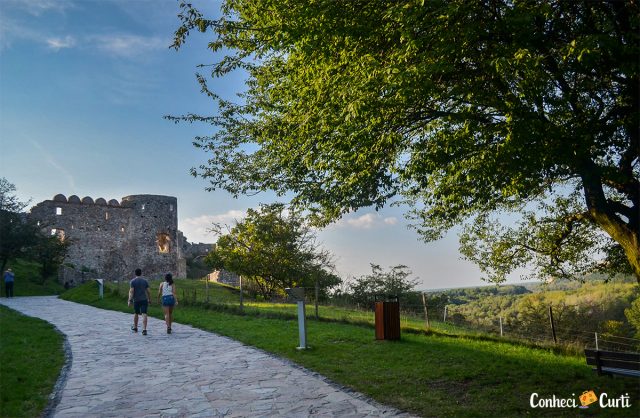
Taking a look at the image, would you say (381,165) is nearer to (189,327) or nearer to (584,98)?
(584,98)

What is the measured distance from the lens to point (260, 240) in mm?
29938

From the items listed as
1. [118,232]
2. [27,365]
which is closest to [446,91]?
[27,365]

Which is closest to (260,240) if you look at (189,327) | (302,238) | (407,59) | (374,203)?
(302,238)

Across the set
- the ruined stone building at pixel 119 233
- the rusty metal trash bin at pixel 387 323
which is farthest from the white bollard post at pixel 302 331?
the ruined stone building at pixel 119 233

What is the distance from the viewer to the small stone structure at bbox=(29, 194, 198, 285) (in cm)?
4066

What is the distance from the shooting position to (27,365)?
9.59 metres

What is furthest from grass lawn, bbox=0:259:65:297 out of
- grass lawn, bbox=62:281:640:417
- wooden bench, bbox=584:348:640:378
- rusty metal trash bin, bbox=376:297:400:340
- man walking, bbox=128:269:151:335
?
wooden bench, bbox=584:348:640:378

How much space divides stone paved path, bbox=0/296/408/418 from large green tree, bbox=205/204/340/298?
16.2 meters

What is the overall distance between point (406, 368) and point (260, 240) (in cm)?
2139

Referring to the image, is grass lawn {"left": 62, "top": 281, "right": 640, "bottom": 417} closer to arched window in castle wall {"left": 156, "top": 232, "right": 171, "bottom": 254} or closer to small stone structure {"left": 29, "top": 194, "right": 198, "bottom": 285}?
small stone structure {"left": 29, "top": 194, "right": 198, "bottom": 285}

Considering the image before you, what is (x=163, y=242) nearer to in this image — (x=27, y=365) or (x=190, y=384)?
(x=27, y=365)

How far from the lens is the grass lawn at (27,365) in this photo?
279 inches

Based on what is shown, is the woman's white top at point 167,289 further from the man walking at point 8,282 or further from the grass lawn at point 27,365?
the man walking at point 8,282

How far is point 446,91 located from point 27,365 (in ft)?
31.7
